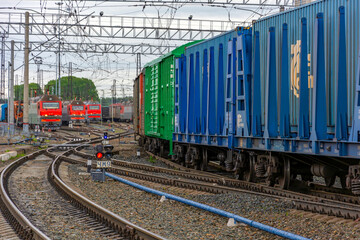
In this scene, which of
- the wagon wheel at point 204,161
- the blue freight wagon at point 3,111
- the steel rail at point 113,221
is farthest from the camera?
the blue freight wagon at point 3,111

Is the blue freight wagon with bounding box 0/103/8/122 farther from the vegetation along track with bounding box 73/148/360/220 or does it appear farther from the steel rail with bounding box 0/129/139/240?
the steel rail with bounding box 0/129/139/240

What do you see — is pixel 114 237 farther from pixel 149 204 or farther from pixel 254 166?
pixel 254 166

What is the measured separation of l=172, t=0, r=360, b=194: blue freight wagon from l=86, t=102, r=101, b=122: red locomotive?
51.7 meters

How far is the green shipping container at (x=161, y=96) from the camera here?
2138 cm

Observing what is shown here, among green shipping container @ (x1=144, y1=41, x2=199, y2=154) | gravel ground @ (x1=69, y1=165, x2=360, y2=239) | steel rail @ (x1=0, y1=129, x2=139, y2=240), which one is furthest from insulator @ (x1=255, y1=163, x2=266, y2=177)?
green shipping container @ (x1=144, y1=41, x2=199, y2=154)

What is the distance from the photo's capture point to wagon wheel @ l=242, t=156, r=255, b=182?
1516 cm

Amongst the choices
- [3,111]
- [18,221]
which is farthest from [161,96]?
[3,111]

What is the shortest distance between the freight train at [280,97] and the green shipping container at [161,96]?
89 cm

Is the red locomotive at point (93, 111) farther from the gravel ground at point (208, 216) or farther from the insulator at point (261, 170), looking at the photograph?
the insulator at point (261, 170)

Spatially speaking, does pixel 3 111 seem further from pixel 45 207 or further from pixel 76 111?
pixel 45 207

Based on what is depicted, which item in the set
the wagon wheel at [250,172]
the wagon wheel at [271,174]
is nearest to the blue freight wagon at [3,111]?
the wagon wheel at [250,172]

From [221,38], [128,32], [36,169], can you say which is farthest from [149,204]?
[128,32]

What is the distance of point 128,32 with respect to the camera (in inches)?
1538

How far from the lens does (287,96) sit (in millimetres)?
12555
